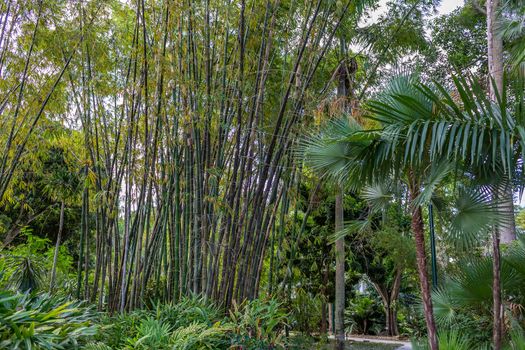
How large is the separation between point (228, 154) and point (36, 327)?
6.46ft

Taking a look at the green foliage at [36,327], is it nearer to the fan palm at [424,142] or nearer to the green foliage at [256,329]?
the green foliage at [256,329]

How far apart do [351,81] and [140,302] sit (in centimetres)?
308

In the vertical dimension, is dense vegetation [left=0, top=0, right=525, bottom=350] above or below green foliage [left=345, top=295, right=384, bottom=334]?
above

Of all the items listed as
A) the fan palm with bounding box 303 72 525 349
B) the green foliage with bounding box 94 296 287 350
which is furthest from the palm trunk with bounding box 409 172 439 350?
the green foliage with bounding box 94 296 287 350

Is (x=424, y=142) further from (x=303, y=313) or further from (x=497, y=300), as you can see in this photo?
(x=303, y=313)

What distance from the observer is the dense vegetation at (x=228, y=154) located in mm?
2756

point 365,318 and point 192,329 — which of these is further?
point 365,318

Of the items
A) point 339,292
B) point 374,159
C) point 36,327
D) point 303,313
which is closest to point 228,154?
point 374,159

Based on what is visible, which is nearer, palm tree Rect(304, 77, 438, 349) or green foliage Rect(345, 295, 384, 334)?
palm tree Rect(304, 77, 438, 349)

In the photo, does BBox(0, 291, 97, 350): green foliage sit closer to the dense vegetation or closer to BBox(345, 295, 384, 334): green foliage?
the dense vegetation

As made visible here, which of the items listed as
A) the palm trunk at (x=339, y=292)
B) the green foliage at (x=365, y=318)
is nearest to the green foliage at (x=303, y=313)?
the palm trunk at (x=339, y=292)

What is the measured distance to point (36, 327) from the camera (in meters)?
2.16

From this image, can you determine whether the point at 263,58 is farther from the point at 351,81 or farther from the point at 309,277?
the point at 309,277

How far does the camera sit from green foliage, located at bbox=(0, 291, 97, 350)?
202 cm
